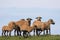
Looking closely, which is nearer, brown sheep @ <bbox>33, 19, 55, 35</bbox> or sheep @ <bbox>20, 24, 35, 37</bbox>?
sheep @ <bbox>20, 24, 35, 37</bbox>

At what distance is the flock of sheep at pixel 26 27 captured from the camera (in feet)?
102

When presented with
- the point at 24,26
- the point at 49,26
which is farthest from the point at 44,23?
the point at 24,26

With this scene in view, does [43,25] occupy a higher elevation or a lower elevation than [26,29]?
higher

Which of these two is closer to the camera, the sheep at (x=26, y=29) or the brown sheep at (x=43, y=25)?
the sheep at (x=26, y=29)

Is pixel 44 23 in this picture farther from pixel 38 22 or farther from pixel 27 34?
pixel 27 34

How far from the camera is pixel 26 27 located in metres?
31.0

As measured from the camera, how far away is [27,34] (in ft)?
102

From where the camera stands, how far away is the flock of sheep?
31.1 m

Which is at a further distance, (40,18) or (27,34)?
(40,18)

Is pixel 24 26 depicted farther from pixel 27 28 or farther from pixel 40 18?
pixel 40 18

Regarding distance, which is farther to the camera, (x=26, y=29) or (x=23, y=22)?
(x=23, y=22)

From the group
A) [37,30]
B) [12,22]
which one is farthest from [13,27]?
[37,30]

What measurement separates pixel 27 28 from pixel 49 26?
3.40 meters

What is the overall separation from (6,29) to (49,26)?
4.96 m
